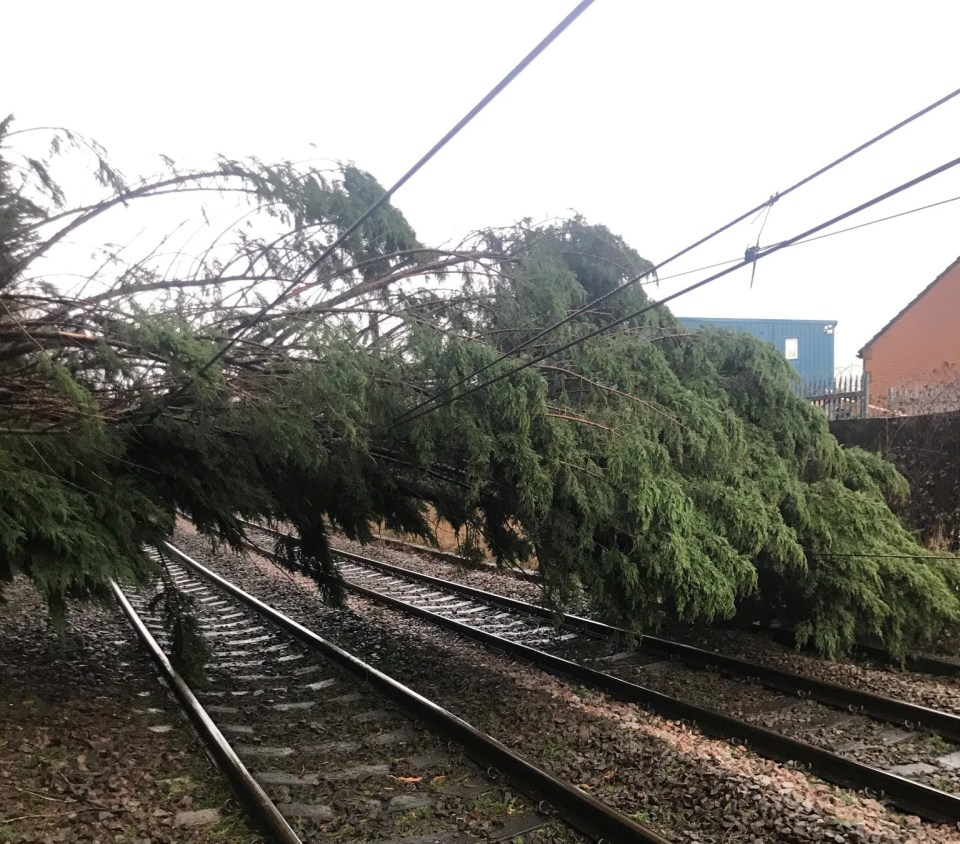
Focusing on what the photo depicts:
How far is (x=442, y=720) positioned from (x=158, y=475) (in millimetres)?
3679

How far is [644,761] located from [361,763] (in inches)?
90.0

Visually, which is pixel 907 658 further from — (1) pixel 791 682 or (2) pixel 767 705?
(2) pixel 767 705

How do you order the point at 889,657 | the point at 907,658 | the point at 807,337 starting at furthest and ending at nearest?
Result: the point at 807,337
the point at 889,657
the point at 907,658

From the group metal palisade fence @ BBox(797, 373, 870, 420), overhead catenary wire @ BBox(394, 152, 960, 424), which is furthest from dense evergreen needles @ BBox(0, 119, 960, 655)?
metal palisade fence @ BBox(797, 373, 870, 420)

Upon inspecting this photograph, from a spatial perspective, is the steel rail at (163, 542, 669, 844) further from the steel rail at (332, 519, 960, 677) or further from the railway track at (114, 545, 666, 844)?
the steel rail at (332, 519, 960, 677)

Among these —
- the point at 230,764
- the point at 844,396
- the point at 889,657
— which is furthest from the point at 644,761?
the point at 844,396

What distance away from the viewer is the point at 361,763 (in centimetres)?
627

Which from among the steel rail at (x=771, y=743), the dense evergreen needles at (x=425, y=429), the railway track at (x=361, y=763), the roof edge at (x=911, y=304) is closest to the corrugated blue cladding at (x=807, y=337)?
the roof edge at (x=911, y=304)

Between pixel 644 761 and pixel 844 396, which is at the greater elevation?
pixel 844 396

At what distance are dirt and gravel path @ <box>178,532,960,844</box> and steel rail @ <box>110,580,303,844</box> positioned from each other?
7.03 feet

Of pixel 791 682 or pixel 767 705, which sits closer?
pixel 767 705

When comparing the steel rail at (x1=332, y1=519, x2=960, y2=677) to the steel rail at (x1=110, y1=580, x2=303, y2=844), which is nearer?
the steel rail at (x1=110, y1=580, x2=303, y2=844)

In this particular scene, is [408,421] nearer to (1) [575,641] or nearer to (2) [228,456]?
(2) [228,456]

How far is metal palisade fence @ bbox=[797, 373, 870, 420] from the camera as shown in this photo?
14.3 meters
